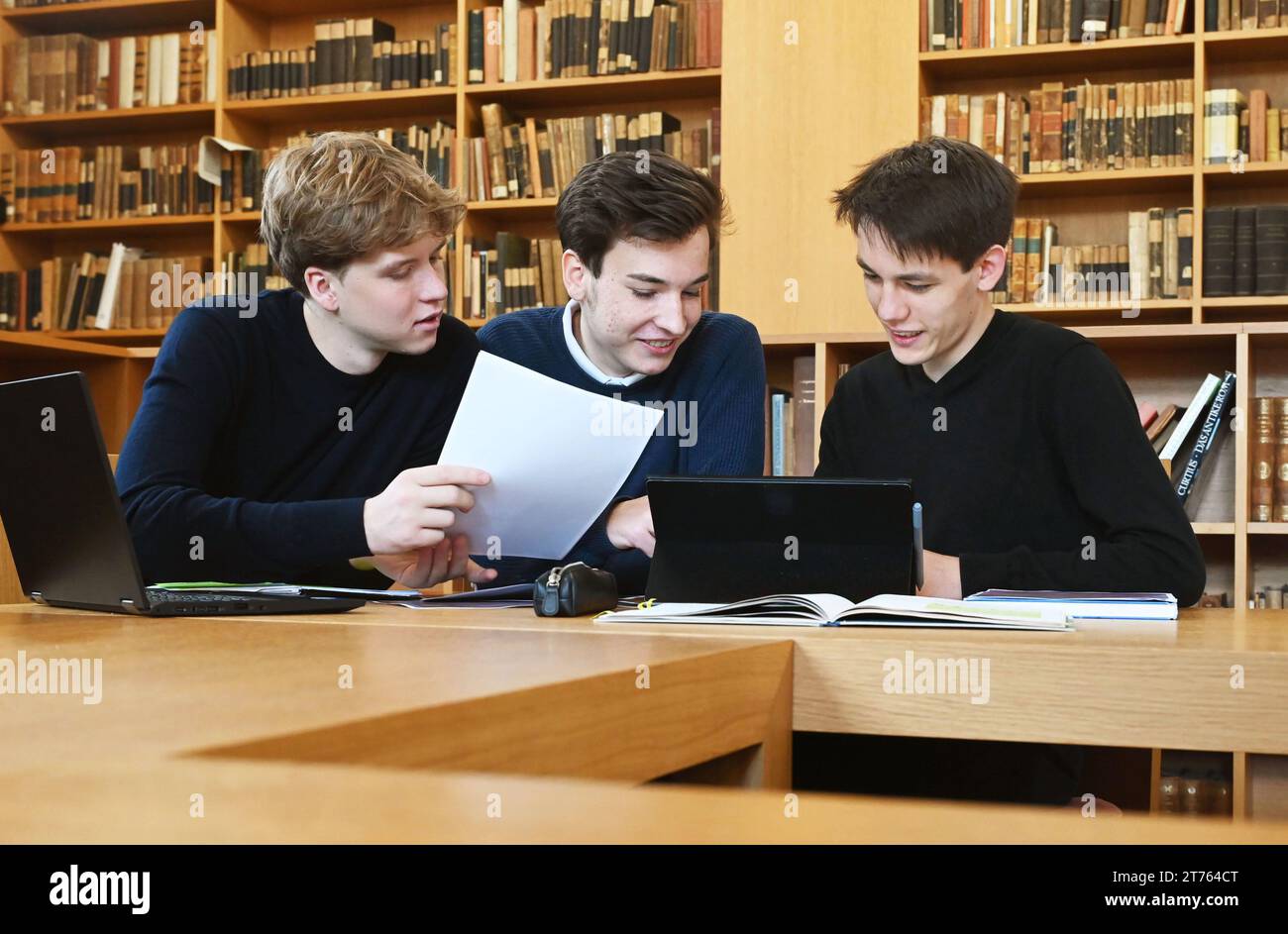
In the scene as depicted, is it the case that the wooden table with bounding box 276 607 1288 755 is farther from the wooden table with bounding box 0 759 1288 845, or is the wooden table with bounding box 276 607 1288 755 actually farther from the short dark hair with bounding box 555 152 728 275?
the short dark hair with bounding box 555 152 728 275

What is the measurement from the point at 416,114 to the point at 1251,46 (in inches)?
98.7

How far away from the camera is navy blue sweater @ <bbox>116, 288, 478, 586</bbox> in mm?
1532

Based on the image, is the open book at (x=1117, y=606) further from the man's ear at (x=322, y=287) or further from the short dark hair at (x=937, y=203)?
the man's ear at (x=322, y=287)

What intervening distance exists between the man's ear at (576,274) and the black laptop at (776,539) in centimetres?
67

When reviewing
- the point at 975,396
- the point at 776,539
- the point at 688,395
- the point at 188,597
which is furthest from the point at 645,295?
the point at 188,597

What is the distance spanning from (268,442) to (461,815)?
1.49 meters

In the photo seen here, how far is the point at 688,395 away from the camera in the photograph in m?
1.96

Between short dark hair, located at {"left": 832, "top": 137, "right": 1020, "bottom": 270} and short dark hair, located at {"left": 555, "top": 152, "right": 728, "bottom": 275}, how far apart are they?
8.5 inches

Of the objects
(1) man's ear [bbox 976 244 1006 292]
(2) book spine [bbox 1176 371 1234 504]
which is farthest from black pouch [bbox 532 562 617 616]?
(2) book spine [bbox 1176 371 1234 504]

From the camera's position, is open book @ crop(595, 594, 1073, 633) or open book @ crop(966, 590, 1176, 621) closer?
open book @ crop(595, 594, 1073, 633)

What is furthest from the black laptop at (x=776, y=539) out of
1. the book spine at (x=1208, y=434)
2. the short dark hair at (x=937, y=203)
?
the book spine at (x=1208, y=434)

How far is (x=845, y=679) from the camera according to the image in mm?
979

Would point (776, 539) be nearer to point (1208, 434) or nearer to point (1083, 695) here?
point (1083, 695)
